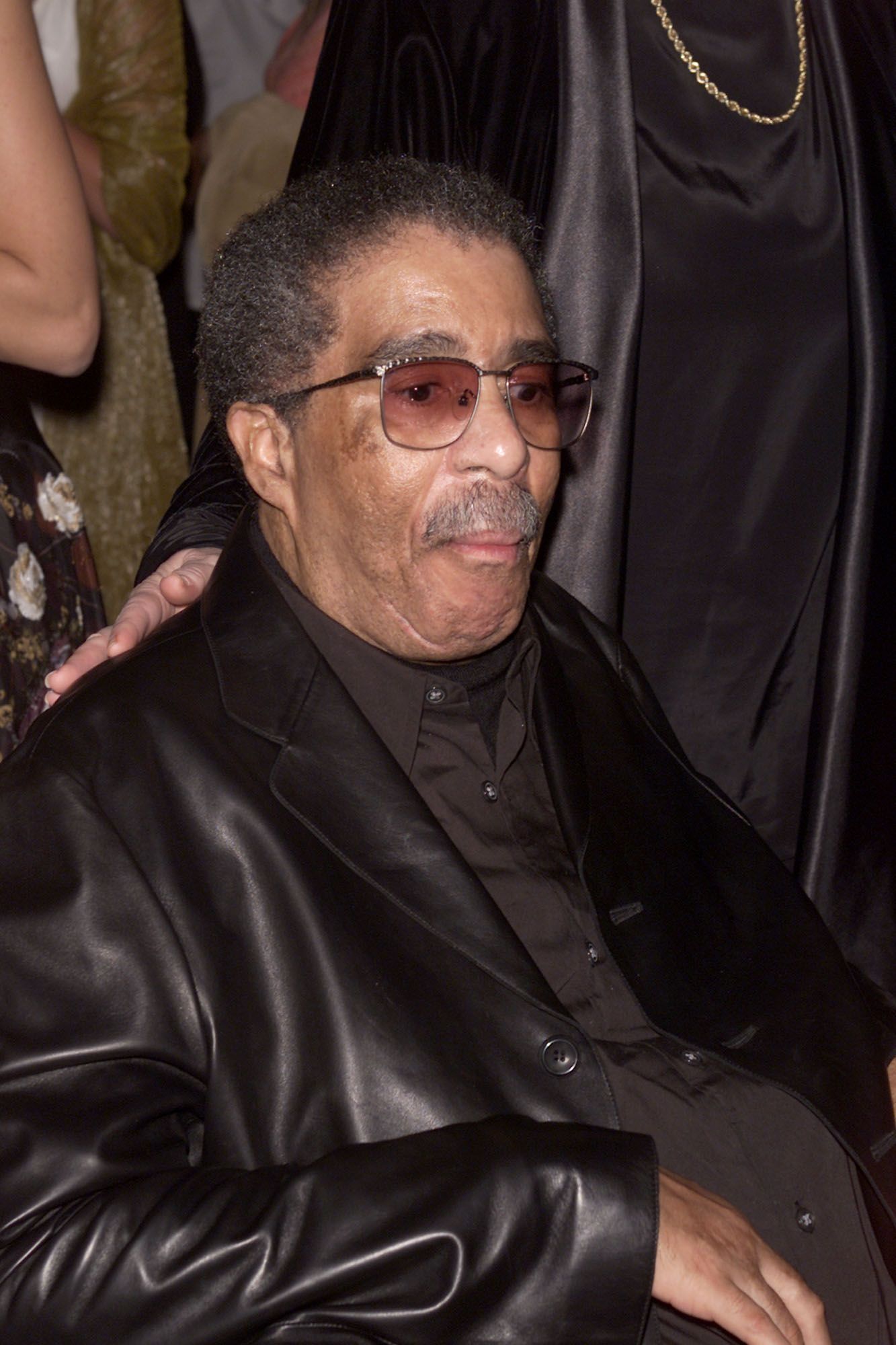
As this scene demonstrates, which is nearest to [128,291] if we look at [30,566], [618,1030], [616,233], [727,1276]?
[30,566]

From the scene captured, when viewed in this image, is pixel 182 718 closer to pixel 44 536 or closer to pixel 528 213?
pixel 44 536

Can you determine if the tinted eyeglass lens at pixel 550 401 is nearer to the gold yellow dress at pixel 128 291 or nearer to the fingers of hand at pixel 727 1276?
the fingers of hand at pixel 727 1276

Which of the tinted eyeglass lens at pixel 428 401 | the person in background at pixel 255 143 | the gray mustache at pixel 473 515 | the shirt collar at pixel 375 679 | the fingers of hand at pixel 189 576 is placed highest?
the person in background at pixel 255 143

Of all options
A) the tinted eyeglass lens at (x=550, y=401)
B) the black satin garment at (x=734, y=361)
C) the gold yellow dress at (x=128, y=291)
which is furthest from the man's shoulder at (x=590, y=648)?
the gold yellow dress at (x=128, y=291)

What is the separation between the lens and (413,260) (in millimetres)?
1618

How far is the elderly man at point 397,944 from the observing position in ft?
4.03

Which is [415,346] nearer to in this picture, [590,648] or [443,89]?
[590,648]

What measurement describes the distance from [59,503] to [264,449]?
57cm

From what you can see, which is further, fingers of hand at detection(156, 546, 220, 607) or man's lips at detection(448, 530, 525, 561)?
fingers of hand at detection(156, 546, 220, 607)

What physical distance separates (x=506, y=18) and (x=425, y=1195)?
5.42ft

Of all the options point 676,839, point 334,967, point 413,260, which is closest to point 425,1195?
point 334,967

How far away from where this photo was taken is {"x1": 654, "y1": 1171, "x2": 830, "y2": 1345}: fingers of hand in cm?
126

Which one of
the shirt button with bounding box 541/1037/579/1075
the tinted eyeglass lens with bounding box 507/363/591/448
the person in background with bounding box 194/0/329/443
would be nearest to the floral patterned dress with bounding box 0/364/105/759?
the tinted eyeglass lens with bounding box 507/363/591/448

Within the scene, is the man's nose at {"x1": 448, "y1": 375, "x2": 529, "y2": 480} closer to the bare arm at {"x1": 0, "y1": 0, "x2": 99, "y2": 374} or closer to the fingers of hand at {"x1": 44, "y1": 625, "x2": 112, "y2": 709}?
the fingers of hand at {"x1": 44, "y1": 625, "x2": 112, "y2": 709}
